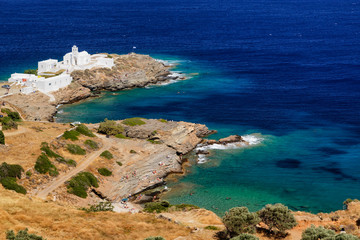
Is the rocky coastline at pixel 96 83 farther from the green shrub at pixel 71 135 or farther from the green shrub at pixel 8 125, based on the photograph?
the green shrub at pixel 71 135

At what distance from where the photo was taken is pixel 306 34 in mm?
190625

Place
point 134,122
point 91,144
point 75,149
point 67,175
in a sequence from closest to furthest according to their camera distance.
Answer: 1. point 67,175
2. point 75,149
3. point 91,144
4. point 134,122

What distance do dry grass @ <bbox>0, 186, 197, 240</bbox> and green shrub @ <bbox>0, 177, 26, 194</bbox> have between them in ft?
13.4

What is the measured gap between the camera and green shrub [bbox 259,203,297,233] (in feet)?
139

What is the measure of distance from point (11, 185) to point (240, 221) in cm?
2889

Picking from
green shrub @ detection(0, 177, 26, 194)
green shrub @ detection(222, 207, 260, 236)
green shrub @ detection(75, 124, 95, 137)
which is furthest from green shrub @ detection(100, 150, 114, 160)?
green shrub @ detection(222, 207, 260, 236)

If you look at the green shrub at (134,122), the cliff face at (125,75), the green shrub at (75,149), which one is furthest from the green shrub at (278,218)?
the cliff face at (125,75)

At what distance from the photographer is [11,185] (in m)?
51.8

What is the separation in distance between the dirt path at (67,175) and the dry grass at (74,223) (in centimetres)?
728

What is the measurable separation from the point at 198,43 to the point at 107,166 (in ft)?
391

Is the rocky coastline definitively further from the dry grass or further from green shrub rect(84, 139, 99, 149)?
the dry grass

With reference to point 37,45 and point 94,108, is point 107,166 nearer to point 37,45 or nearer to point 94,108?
point 94,108

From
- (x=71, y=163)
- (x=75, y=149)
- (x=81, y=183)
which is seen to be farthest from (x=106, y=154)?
(x=81, y=183)

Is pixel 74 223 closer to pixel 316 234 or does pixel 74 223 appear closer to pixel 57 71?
pixel 316 234
